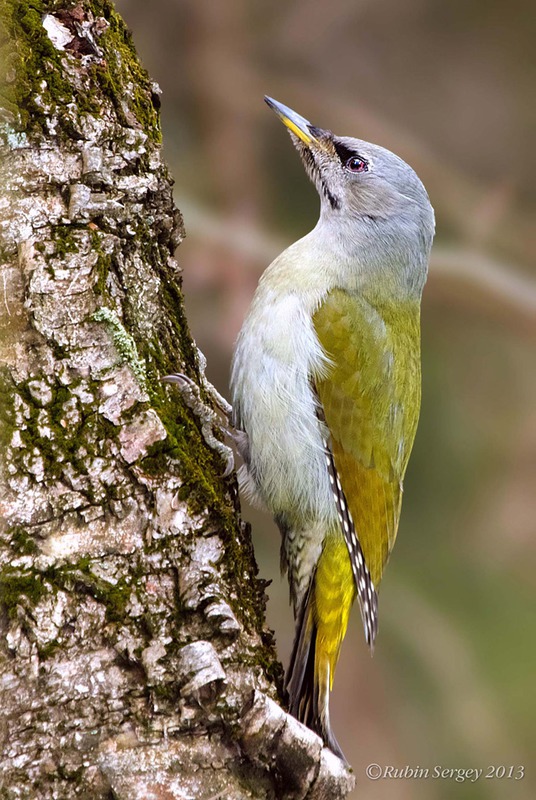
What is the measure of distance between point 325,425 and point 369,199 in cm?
86

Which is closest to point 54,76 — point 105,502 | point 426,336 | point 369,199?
point 105,502

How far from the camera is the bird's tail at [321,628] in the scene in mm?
2340

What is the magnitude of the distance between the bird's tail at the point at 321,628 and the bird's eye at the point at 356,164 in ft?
4.12

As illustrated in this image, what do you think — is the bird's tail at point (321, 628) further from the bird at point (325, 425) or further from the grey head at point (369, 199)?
the grey head at point (369, 199)

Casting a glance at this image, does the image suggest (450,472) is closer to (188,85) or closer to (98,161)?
(188,85)

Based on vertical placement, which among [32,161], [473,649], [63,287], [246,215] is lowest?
[473,649]

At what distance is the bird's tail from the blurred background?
143cm

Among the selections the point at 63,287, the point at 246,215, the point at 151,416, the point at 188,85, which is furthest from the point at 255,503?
the point at 188,85

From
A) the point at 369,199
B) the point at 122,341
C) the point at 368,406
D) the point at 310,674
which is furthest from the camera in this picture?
the point at 369,199

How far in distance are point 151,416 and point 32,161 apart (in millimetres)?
558

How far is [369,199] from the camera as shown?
304 centimetres

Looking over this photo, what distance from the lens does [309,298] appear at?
2637 millimetres

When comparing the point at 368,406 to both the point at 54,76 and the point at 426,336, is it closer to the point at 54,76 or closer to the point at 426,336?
the point at 54,76

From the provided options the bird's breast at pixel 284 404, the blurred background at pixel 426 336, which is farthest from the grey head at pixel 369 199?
the blurred background at pixel 426 336
